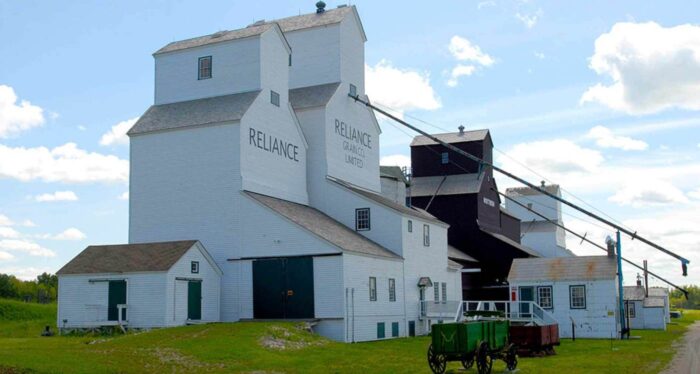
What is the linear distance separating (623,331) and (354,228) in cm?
1711

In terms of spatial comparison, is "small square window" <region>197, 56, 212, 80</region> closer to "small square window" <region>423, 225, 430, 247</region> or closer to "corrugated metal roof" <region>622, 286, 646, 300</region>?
"small square window" <region>423, 225, 430, 247</region>

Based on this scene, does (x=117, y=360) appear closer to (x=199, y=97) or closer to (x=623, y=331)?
(x=199, y=97)

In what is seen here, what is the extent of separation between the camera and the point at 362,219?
1924 inches

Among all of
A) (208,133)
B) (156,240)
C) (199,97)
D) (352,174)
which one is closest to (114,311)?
(156,240)

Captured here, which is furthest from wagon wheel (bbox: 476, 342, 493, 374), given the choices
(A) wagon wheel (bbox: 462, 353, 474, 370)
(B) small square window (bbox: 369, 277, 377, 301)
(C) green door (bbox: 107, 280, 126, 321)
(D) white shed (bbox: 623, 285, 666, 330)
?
(D) white shed (bbox: 623, 285, 666, 330)

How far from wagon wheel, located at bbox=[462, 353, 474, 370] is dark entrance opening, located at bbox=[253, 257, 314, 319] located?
585 inches

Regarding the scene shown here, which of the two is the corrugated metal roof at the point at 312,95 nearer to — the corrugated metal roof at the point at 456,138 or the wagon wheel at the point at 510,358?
the corrugated metal roof at the point at 456,138

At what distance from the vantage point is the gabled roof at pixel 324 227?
4156 centimetres

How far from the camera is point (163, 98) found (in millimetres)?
49531

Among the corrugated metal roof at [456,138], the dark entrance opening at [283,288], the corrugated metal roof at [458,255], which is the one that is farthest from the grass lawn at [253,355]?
the corrugated metal roof at [456,138]

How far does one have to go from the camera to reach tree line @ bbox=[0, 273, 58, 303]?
8294 cm

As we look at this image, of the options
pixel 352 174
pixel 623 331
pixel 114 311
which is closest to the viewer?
pixel 114 311

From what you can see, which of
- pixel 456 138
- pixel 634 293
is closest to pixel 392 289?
pixel 456 138

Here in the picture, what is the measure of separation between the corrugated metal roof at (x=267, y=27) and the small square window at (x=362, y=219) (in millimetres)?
12222
